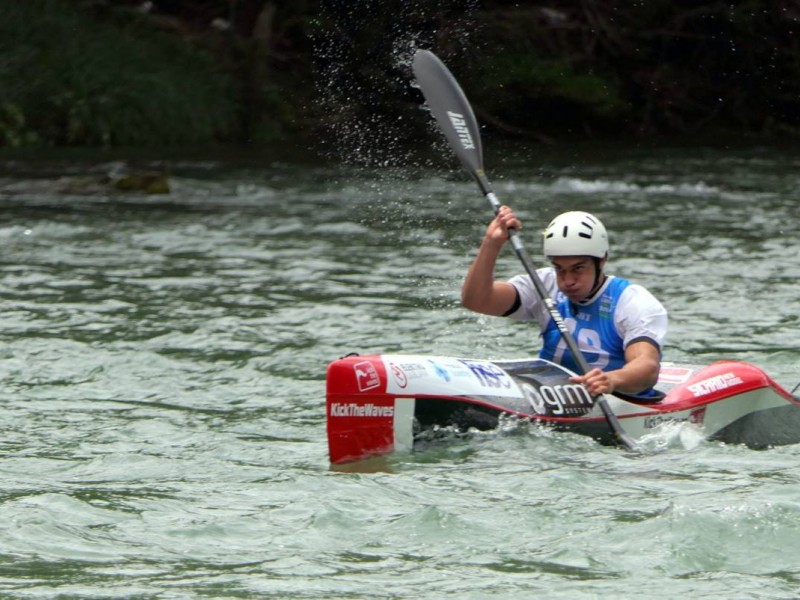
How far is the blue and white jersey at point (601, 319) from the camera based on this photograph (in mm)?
6855

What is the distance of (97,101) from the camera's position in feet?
73.6

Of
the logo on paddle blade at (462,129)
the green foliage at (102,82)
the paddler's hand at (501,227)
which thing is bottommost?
the paddler's hand at (501,227)

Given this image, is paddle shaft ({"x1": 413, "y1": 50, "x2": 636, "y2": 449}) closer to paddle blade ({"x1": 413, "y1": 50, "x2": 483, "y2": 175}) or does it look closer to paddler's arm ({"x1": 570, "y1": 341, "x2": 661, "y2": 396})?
paddle blade ({"x1": 413, "y1": 50, "x2": 483, "y2": 175})

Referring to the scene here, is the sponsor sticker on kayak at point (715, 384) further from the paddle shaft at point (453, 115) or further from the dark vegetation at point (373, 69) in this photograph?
the dark vegetation at point (373, 69)

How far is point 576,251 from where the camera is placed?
6.82 metres

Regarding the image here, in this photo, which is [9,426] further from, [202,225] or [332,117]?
[332,117]

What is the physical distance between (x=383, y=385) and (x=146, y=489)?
107 cm

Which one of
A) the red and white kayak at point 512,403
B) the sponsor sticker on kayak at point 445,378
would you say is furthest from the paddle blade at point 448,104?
the sponsor sticker on kayak at point 445,378

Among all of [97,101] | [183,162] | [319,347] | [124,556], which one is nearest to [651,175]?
[183,162]

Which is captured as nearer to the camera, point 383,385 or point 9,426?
point 383,385

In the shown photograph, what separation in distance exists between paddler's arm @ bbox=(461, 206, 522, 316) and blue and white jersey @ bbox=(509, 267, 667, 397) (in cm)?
14

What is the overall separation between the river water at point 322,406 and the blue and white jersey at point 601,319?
55 cm

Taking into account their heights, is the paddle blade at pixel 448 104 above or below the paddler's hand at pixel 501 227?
above

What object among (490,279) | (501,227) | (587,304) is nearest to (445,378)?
(490,279)
